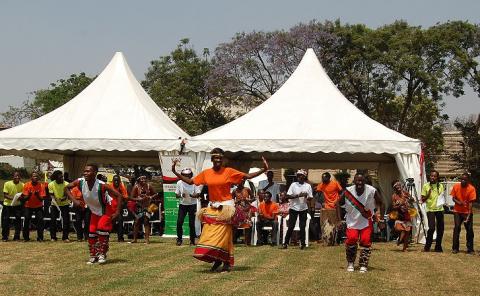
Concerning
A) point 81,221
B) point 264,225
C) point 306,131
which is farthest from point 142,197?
point 306,131

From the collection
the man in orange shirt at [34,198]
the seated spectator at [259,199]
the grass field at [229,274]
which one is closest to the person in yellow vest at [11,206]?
the man in orange shirt at [34,198]

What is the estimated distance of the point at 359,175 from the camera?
13.7 meters

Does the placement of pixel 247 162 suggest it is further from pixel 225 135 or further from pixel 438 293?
pixel 438 293

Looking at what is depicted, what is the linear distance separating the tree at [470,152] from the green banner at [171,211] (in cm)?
2842

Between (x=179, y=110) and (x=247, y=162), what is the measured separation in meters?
29.8

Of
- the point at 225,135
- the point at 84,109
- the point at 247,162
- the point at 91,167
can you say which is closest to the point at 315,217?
the point at 225,135

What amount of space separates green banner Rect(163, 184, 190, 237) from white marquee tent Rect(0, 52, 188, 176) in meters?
1.02

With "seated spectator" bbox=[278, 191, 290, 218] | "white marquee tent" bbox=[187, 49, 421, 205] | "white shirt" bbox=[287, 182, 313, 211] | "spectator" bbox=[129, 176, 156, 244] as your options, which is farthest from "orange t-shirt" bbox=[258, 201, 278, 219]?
"spectator" bbox=[129, 176, 156, 244]

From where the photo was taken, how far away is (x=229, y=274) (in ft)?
41.9

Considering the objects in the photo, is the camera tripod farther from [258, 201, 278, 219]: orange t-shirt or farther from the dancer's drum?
[258, 201, 278, 219]: orange t-shirt

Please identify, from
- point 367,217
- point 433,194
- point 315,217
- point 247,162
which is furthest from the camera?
point 247,162

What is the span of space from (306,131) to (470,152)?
28.6 meters

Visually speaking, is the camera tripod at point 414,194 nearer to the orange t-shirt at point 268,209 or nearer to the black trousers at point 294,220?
the orange t-shirt at point 268,209

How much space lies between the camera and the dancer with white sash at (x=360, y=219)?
13.5 metres
